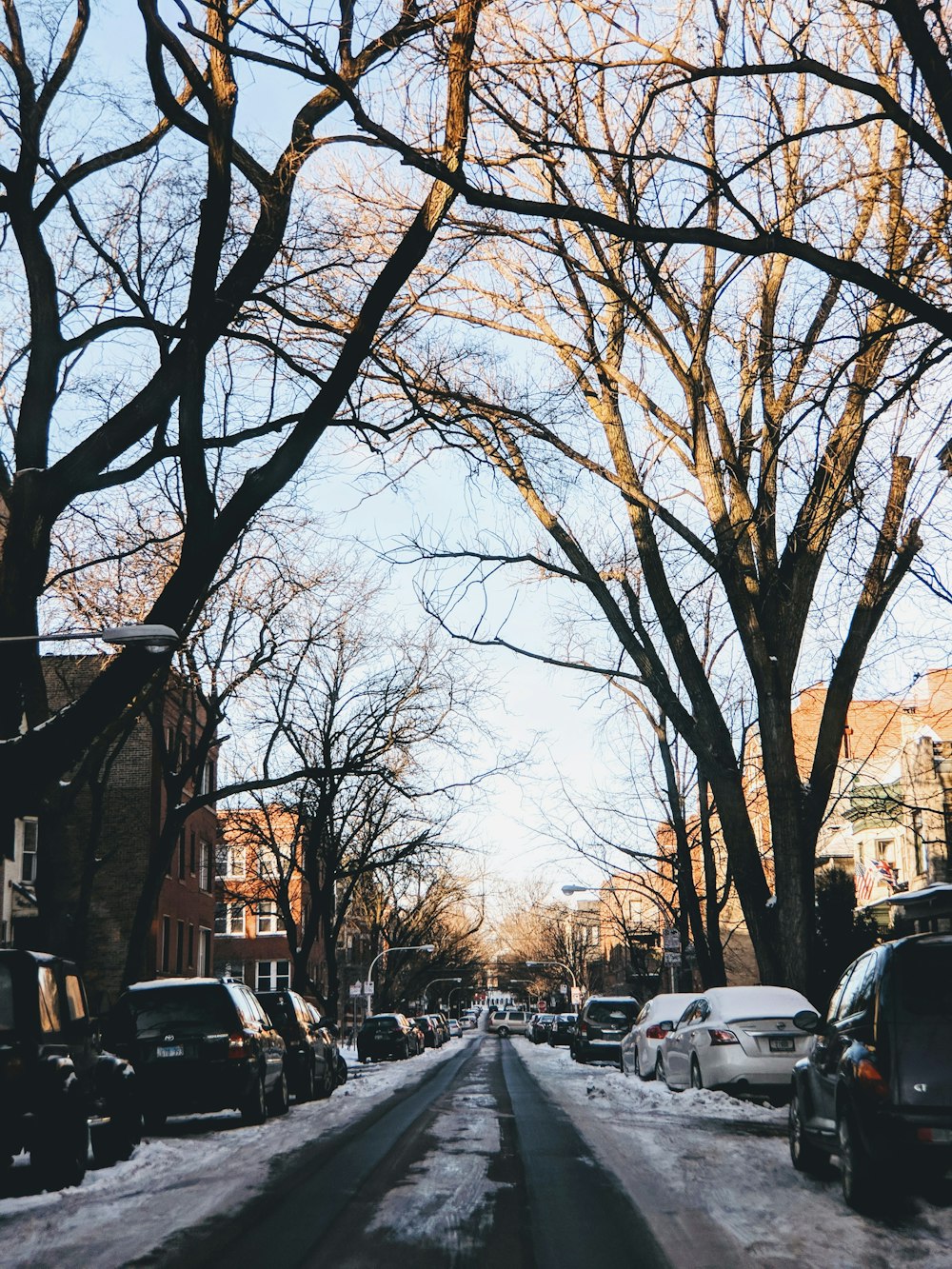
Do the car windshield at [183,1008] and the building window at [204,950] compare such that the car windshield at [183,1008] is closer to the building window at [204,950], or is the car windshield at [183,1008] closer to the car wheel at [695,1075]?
the car wheel at [695,1075]

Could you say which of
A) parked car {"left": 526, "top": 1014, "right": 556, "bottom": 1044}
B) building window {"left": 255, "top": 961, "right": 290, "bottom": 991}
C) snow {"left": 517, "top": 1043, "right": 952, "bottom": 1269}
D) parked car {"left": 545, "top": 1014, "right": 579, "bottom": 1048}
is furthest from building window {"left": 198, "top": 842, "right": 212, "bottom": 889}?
snow {"left": 517, "top": 1043, "right": 952, "bottom": 1269}

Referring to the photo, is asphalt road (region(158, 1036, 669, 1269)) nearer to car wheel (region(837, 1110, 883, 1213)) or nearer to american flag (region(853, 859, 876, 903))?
car wheel (region(837, 1110, 883, 1213))

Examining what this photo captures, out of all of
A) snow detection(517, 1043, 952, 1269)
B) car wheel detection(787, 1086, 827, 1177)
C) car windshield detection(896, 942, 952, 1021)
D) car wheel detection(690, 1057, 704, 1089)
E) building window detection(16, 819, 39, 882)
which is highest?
building window detection(16, 819, 39, 882)

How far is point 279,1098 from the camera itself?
18.4 meters

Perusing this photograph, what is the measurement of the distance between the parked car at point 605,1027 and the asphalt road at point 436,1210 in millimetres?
23173

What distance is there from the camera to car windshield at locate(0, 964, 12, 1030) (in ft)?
35.8

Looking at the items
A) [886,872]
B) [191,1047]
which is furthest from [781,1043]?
[886,872]

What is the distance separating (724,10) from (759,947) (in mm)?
11430

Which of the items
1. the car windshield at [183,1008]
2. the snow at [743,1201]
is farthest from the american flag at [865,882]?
the car windshield at [183,1008]

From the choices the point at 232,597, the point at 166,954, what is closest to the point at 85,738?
the point at 232,597

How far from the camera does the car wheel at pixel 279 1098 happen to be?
18188 mm

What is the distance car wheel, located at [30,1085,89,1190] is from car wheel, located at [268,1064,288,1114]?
7881 mm

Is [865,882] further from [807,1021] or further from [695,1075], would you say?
[807,1021]

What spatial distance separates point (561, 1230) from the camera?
816 cm
